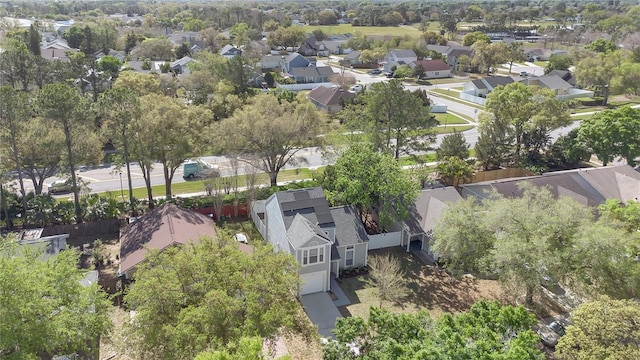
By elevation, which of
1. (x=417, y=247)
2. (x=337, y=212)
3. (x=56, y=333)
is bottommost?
(x=417, y=247)

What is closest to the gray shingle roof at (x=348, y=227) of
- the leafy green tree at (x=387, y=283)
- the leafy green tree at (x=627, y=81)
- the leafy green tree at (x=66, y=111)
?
the leafy green tree at (x=387, y=283)

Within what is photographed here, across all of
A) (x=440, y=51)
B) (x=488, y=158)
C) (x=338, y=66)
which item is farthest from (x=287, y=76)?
(x=488, y=158)

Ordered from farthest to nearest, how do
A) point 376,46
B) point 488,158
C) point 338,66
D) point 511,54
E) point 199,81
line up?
point 376,46 < point 338,66 < point 511,54 < point 199,81 < point 488,158

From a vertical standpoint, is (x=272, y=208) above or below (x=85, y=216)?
above

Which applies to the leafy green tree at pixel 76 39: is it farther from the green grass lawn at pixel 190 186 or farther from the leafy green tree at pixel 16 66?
the green grass lawn at pixel 190 186

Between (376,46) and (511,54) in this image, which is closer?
(511,54)

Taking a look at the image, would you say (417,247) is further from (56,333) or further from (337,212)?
(56,333)

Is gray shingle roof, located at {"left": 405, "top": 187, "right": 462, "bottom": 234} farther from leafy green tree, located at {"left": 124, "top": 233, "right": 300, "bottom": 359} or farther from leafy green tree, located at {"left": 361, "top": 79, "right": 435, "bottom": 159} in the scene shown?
leafy green tree, located at {"left": 124, "top": 233, "right": 300, "bottom": 359}
